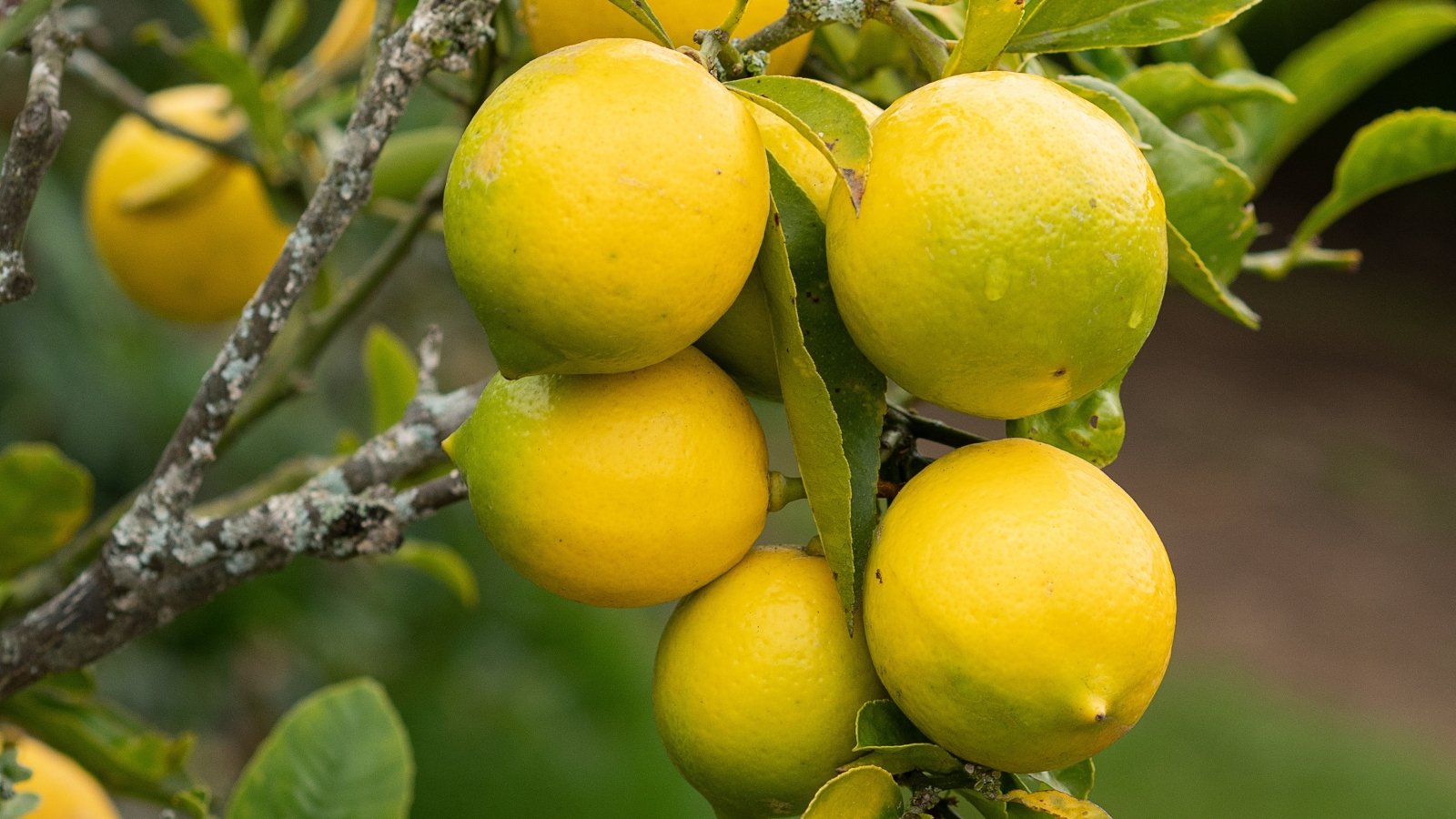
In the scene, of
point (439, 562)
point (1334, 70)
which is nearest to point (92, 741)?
point (439, 562)

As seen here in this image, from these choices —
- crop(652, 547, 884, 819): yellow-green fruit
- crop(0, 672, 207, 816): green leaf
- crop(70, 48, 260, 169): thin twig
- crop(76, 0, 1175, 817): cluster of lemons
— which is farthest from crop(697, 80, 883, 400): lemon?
crop(70, 48, 260, 169): thin twig

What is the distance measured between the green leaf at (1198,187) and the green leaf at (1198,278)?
0.18 feet

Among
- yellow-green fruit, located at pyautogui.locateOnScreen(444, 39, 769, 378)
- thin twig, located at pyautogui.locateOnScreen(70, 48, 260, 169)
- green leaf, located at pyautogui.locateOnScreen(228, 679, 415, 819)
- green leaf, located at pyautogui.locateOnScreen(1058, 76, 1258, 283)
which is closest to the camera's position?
yellow-green fruit, located at pyautogui.locateOnScreen(444, 39, 769, 378)

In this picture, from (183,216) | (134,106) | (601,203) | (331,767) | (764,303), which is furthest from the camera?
(183,216)

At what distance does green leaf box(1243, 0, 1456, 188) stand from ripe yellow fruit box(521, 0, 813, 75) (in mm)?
646

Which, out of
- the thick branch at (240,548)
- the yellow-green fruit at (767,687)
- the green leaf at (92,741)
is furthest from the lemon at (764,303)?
the green leaf at (92,741)

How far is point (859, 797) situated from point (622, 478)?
0.18 meters

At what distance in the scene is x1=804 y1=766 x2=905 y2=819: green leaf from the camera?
1.76ft

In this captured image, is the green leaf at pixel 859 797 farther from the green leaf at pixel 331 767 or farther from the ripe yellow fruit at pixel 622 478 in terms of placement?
the green leaf at pixel 331 767

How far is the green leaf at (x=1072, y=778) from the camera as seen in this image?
0.66 m

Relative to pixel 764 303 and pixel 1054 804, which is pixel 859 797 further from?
pixel 764 303

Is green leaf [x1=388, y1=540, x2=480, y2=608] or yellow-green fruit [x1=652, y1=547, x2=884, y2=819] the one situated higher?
yellow-green fruit [x1=652, y1=547, x2=884, y2=819]

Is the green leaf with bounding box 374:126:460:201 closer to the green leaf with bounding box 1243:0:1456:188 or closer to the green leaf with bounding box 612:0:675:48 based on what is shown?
the green leaf with bounding box 612:0:675:48

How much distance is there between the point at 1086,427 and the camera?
2.18ft
